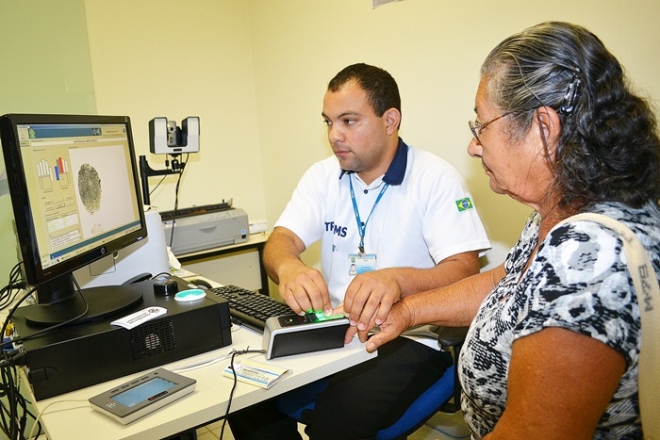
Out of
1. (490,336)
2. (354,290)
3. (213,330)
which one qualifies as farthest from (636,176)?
(213,330)

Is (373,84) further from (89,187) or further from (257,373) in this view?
(257,373)

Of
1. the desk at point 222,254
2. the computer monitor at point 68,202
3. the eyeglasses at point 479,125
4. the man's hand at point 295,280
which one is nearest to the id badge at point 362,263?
the man's hand at point 295,280

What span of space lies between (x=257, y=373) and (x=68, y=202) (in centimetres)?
59

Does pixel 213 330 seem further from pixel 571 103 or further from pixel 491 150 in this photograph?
pixel 571 103

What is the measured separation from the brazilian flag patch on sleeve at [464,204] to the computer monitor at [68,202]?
1.04 meters

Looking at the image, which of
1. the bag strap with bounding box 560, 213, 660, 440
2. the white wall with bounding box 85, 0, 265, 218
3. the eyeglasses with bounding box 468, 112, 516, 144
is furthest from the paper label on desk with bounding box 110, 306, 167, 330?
the white wall with bounding box 85, 0, 265, 218

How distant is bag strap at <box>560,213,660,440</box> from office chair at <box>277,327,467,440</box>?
2.15 ft

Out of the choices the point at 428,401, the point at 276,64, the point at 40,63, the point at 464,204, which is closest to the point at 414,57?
the point at 464,204

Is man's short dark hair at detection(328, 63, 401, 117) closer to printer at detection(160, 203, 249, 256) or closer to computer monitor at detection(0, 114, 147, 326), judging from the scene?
computer monitor at detection(0, 114, 147, 326)

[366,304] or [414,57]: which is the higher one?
[414,57]

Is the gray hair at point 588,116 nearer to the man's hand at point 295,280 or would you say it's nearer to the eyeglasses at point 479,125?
the eyeglasses at point 479,125

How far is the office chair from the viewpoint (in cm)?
138

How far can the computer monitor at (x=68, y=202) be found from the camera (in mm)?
1022

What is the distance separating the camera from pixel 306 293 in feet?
4.23
